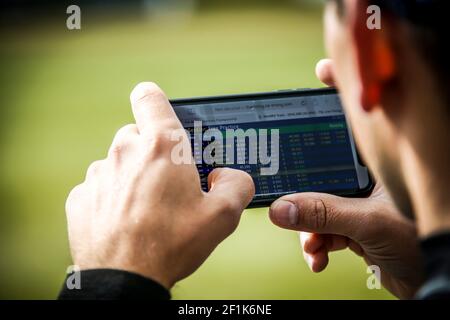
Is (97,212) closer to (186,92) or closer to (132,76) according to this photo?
(186,92)

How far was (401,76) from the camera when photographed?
2.14 ft

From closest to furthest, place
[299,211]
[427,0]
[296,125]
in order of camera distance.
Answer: [427,0] → [299,211] → [296,125]

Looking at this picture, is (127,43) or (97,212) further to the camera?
(127,43)

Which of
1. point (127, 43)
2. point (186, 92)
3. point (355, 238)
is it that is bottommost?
point (355, 238)

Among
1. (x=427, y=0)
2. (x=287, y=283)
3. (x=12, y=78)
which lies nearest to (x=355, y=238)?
(x=427, y=0)

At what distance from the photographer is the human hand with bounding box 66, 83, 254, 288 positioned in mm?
793

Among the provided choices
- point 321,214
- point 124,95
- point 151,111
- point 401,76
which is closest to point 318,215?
point 321,214

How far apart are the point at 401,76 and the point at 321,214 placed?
1.53 feet

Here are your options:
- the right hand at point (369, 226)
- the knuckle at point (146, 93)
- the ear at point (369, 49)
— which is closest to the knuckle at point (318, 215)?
the right hand at point (369, 226)

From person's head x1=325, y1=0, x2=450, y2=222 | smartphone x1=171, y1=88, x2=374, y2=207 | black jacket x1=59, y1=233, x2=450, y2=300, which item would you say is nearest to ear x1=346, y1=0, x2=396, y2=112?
person's head x1=325, y1=0, x2=450, y2=222

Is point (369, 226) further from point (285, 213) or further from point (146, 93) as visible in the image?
point (146, 93)

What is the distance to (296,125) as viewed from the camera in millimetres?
1210
